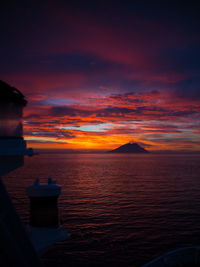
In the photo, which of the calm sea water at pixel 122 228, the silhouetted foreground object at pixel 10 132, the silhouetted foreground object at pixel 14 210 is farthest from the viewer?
the calm sea water at pixel 122 228

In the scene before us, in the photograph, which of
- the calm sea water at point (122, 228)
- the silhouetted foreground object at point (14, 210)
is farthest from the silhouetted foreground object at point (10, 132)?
the calm sea water at point (122, 228)

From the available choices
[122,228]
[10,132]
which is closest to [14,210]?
[10,132]

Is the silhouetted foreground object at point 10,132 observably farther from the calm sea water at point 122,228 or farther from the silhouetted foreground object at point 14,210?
the calm sea water at point 122,228

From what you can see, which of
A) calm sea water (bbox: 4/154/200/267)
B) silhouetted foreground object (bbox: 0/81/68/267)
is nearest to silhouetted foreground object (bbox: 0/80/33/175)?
silhouetted foreground object (bbox: 0/81/68/267)

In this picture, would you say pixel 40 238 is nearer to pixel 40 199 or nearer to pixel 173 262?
pixel 40 199

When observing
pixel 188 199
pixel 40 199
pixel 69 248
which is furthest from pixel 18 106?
pixel 188 199

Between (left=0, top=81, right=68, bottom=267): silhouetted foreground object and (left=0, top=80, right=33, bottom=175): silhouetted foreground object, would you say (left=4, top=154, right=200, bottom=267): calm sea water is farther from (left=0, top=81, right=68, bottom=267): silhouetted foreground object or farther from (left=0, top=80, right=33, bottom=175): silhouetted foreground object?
(left=0, top=80, right=33, bottom=175): silhouetted foreground object

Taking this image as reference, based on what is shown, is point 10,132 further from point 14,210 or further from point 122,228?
point 122,228

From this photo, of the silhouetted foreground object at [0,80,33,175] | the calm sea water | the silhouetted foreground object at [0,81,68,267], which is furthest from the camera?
the calm sea water

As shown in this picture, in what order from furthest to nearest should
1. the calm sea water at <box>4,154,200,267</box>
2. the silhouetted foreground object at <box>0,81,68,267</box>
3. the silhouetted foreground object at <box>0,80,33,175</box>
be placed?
the calm sea water at <box>4,154,200,267</box>, the silhouetted foreground object at <box>0,80,33,175</box>, the silhouetted foreground object at <box>0,81,68,267</box>

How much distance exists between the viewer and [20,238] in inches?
144

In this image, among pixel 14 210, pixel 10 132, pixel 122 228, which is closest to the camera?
pixel 14 210

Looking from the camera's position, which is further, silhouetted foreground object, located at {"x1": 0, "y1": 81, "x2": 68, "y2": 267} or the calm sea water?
the calm sea water

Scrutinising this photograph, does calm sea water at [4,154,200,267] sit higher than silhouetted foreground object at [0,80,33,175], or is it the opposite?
silhouetted foreground object at [0,80,33,175]
